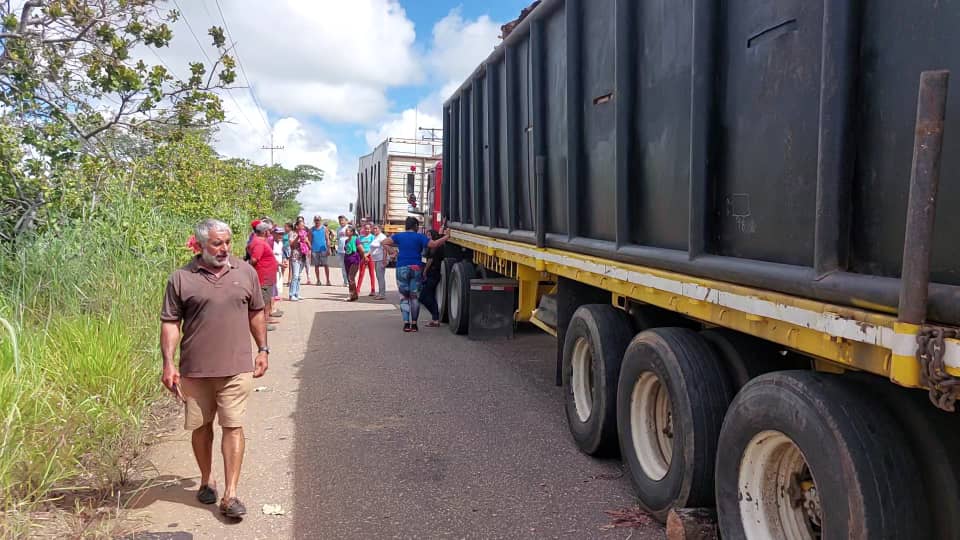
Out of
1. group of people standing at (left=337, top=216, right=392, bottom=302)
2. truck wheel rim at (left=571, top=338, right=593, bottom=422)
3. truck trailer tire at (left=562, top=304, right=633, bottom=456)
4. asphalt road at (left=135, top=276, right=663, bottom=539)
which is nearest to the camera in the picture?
asphalt road at (left=135, top=276, right=663, bottom=539)

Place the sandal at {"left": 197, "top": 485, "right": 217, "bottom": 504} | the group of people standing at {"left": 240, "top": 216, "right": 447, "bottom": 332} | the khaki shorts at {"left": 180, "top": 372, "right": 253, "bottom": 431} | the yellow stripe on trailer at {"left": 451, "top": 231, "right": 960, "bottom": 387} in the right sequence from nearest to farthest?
the yellow stripe on trailer at {"left": 451, "top": 231, "right": 960, "bottom": 387} → the khaki shorts at {"left": 180, "top": 372, "right": 253, "bottom": 431} → the sandal at {"left": 197, "top": 485, "right": 217, "bottom": 504} → the group of people standing at {"left": 240, "top": 216, "right": 447, "bottom": 332}

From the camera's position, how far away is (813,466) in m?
2.37

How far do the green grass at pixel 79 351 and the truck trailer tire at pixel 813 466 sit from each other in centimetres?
334

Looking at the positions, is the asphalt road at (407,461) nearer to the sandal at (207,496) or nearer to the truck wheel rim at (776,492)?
the sandal at (207,496)

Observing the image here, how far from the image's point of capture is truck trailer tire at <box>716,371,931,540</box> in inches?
85.7

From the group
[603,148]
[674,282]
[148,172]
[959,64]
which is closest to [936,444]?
[959,64]

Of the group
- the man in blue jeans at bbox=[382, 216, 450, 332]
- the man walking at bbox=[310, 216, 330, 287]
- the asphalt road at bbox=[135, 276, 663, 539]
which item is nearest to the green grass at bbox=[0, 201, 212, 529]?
the asphalt road at bbox=[135, 276, 663, 539]

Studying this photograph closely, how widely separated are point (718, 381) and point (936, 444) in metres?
1.20

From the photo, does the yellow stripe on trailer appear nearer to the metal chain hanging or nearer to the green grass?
the metal chain hanging

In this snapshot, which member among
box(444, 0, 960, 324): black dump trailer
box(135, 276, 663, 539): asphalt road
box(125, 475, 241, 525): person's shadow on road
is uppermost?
box(444, 0, 960, 324): black dump trailer

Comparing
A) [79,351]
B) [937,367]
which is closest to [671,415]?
[937,367]

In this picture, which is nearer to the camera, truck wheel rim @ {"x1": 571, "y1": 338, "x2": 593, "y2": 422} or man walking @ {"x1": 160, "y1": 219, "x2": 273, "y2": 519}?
man walking @ {"x1": 160, "y1": 219, "x2": 273, "y2": 519}

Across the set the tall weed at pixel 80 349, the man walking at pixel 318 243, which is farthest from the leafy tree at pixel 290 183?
the tall weed at pixel 80 349

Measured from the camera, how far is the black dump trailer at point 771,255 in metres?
2.10
